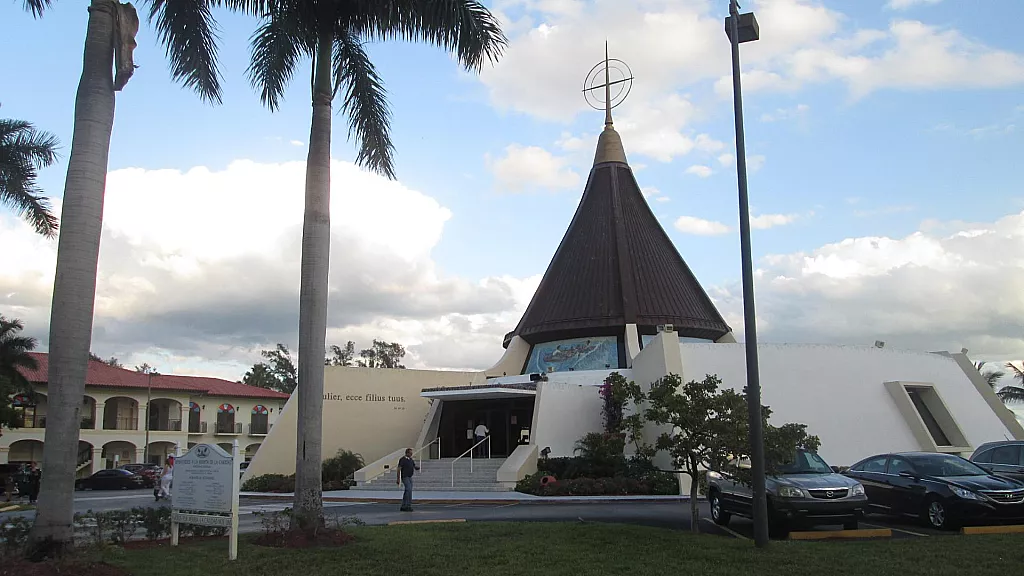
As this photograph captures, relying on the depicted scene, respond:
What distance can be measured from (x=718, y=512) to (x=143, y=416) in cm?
4342

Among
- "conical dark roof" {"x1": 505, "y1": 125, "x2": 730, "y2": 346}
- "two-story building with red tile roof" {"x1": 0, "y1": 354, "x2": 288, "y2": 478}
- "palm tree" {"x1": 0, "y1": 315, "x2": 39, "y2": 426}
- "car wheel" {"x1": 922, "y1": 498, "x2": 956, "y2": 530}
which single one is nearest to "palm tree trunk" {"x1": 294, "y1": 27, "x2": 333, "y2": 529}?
"car wheel" {"x1": 922, "y1": 498, "x2": 956, "y2": 530}

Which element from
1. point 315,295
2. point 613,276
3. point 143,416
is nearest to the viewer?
point 315,295

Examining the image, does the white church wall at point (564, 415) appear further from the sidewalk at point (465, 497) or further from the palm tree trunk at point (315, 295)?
the palm tree trunk at point (315, 295)

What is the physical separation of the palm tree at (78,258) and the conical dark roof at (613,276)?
24.5 meters

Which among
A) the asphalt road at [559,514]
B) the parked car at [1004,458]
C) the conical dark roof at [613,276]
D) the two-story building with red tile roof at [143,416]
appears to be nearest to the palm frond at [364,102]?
the asphalt road at [559,514]

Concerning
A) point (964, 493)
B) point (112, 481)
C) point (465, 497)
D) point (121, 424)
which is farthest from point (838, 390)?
point (121, 424)

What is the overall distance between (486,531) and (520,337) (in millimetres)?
23890

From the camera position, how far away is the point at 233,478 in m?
10.5

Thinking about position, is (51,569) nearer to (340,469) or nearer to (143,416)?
(340,469)

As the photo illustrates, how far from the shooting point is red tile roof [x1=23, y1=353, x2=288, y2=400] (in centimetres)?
4612

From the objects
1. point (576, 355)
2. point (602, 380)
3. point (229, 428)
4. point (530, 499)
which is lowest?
point (530, 499)

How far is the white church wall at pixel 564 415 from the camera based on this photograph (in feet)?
87.1

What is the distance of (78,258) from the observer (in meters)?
9.25

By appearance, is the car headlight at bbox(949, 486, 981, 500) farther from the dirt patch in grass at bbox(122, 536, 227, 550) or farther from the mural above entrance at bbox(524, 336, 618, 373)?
the mural above entrance at bbox(524, 336, 618, 373)
